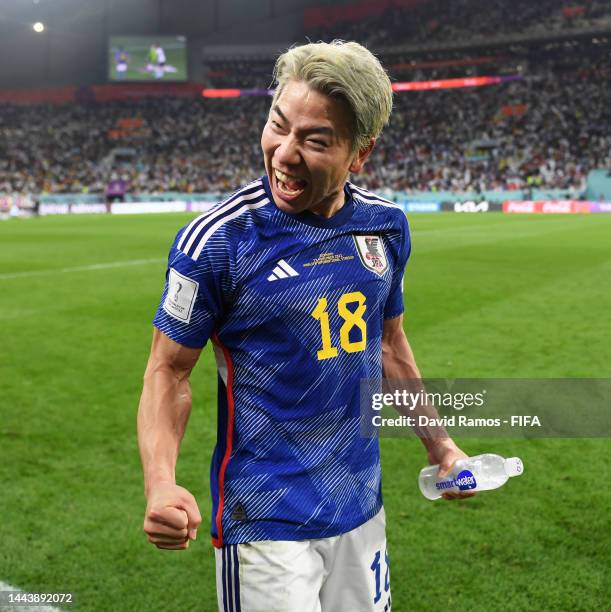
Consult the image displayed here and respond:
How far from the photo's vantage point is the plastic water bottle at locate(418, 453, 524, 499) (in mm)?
2104

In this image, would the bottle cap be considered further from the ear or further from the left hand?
the ear

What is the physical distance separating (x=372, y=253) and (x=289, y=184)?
13.2 inches

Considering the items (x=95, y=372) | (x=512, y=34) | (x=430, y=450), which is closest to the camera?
(x=430, y=450)

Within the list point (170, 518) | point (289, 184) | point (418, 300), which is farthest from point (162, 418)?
point (418, 300)

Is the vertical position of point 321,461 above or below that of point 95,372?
above

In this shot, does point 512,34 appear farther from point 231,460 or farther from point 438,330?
point 231,460

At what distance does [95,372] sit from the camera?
7020 millimetres

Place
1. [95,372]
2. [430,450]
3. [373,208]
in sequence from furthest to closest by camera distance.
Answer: [95,372], [430,450], [373,208]

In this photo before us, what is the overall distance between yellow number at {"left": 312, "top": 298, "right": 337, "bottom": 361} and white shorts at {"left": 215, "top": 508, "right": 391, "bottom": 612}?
1.56 ft

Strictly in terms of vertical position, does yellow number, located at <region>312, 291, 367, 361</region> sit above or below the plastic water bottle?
above

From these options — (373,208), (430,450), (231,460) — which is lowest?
(430,450)

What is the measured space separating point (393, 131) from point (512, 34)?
10.6 metres

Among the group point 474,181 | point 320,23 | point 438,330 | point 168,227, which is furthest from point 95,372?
point 320,23

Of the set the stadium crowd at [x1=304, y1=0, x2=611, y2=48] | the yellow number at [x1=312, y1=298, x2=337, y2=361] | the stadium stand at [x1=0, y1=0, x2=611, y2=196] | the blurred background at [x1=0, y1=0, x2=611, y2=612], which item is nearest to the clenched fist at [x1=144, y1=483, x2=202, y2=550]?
the yellow number at [x1=312, y1=298, x2=337, y2=361]
